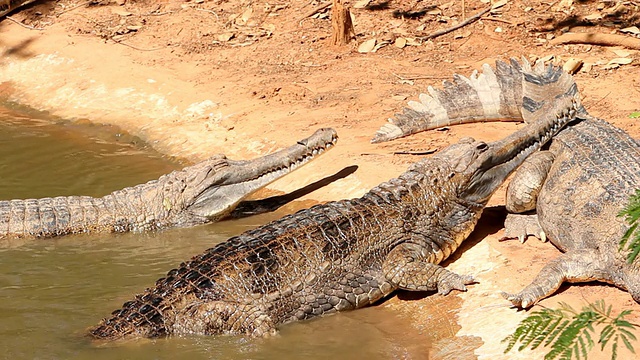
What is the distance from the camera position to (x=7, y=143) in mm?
11422

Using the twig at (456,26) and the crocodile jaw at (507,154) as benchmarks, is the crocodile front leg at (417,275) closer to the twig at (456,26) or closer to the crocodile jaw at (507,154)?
the crocodile jaw at (507,154)

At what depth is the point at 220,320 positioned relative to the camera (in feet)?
21.1

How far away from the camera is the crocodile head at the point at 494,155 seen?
7.59 m

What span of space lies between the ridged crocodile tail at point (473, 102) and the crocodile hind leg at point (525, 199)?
5.05ft

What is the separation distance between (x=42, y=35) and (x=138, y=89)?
10.7 feet

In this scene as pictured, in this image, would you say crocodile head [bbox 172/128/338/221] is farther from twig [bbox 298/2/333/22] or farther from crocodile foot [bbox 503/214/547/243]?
twig [bbox 298/2/333/22]

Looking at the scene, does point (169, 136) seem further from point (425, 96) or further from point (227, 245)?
point (227, 245)

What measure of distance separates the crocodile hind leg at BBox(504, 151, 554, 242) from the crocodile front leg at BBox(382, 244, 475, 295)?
2.70 feet

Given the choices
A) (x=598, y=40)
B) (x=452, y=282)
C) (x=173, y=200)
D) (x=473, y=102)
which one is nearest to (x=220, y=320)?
(x=452, y=282)

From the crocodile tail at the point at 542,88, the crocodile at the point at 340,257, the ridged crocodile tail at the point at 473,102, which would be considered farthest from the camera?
the ridged crocodile tail at the point at 473,102

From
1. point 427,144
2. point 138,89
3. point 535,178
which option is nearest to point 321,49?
point 138,89

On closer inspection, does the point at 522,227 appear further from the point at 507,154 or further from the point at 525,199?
the point at 507,154

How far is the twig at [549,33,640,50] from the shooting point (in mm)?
Answer: 11523

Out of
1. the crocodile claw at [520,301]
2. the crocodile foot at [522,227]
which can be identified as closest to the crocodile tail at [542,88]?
the crocodile foot at [522,227]
